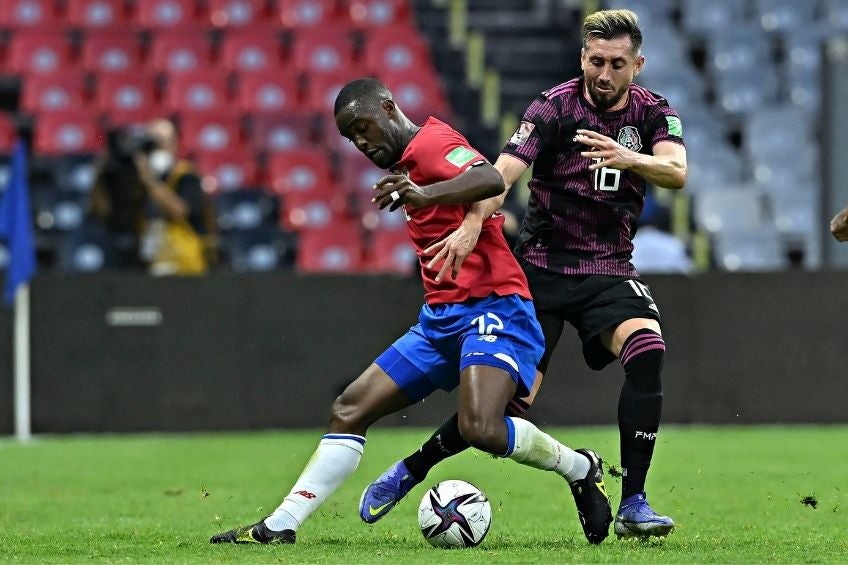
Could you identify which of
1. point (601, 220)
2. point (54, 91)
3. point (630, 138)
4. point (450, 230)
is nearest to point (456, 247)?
point (450, 230)

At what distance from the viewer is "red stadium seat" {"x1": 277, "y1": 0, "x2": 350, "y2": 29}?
18.0m

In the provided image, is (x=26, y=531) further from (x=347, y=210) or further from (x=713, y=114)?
(x=713, y=114)

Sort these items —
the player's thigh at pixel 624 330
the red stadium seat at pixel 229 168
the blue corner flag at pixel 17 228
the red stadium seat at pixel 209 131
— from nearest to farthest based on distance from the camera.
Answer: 1. the player's thigh at pixel 624 330
2. the blue corner flag at pixel 17 228
3. the red stadium seat at pixel 229 168
4. the red stadium seat at pixel 209 131

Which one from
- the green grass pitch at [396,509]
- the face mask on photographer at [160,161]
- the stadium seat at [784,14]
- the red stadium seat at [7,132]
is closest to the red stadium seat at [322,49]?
the red stadium seat at [7,132]

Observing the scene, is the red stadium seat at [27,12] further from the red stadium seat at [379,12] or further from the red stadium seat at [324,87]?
the red stadium seat at [379,12]

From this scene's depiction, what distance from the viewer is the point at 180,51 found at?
1755 centimetres

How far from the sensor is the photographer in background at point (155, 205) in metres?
12.9

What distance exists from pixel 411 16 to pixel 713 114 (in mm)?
3594

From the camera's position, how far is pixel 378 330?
42.6ft

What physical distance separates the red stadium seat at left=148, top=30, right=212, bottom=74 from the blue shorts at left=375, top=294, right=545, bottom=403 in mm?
11545

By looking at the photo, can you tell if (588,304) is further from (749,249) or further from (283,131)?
(283,131)

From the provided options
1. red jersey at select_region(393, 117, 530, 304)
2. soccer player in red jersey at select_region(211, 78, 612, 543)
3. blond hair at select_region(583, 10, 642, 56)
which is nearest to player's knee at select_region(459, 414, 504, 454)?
soccer player in red jersey at select_region(211, 78, 612, 543)

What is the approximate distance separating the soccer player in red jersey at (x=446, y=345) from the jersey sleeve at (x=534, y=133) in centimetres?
28

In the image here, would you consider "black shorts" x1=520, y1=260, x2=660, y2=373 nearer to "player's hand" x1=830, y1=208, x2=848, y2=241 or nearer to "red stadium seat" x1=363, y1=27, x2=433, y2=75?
"player's hand" x1=830, y1=208, x2=848, y2=241
